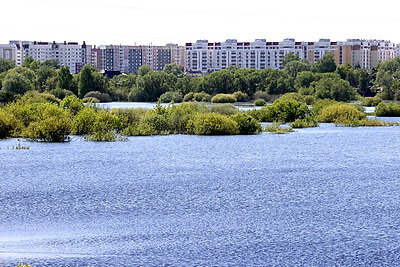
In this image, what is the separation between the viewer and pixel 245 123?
57625 millimetres

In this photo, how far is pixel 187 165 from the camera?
40281 millimetres

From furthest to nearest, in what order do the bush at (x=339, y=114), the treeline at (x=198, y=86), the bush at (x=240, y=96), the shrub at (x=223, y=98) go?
the bush at (x=240, y=96), the shrub at (x=223, y=98), the treeline at (x=198, y=86), the bush at (x=339, y=114)

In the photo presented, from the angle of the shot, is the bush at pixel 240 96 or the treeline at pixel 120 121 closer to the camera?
the treeline at pixel 120 121

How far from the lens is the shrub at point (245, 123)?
189 feet

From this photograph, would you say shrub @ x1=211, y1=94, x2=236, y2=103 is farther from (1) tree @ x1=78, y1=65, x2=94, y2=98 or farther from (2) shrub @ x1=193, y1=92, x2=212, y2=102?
(1) tree @ x1=78, y1=65, x2=94, y2=98

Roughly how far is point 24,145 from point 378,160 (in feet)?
72.0

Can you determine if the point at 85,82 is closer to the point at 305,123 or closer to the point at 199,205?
the point at 305,123

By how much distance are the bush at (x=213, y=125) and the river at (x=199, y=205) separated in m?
6.76

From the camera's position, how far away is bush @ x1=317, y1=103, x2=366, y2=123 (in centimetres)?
6900

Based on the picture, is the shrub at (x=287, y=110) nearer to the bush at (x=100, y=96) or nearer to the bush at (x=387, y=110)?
the bush at (x=387, y=110)

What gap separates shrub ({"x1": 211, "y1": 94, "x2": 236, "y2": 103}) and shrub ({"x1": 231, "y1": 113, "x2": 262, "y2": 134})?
57936mm

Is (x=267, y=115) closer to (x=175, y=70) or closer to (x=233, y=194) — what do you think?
(x=233, y=194)

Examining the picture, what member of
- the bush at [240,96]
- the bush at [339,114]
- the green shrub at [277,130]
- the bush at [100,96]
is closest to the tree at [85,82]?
the bush at [100,96]

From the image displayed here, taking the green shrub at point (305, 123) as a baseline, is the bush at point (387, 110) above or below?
above
